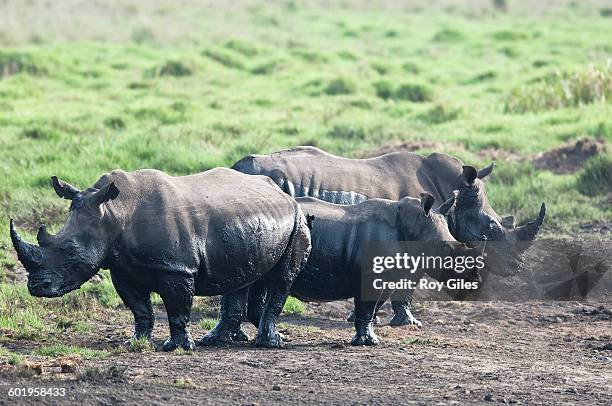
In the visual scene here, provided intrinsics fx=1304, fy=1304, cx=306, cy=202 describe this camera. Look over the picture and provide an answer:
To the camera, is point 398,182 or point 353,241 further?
point 398,182

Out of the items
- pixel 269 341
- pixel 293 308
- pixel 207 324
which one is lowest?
pixel 293 308

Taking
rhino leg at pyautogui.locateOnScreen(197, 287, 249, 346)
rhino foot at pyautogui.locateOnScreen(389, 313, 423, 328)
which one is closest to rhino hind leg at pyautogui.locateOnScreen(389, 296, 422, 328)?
rhino foot at pyautogui.locateOnScreen(389, 313, 423, 328)

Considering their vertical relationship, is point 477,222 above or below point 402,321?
above

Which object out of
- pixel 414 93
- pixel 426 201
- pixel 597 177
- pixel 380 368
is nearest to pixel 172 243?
pixel 380 368

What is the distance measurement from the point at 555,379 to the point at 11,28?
56.9ft

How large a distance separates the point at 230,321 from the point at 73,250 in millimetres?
1514

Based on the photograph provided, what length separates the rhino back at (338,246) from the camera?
9.60m

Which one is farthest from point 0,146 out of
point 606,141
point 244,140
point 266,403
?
point 266,403

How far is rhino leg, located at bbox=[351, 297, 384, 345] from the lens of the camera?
940cm

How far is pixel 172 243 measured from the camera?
8.49m

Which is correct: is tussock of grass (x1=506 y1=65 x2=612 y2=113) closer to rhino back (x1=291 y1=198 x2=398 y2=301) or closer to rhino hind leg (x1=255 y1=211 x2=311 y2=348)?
rhino back (x1=291 y1=198 x2=398 y2=301)

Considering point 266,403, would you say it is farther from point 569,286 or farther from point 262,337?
point 569,286

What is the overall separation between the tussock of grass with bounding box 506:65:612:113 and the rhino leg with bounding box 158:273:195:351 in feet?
33.1

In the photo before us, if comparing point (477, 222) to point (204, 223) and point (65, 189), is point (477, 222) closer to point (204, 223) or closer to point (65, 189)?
point (204, 223)
